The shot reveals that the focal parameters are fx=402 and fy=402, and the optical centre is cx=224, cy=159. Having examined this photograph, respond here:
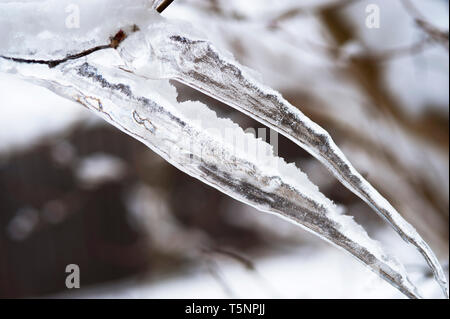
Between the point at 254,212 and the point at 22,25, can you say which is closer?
the point at 22,25

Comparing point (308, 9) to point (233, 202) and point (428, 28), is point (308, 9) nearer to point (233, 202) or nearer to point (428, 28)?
point (428, 28)

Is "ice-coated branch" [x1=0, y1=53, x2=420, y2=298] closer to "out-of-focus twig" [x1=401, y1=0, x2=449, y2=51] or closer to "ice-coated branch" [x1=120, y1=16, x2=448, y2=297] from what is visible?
"ice-coated branch" [x1=120, y1=16, x2=448, y2=297]

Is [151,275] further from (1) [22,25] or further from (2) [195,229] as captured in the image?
(1) [22,25]

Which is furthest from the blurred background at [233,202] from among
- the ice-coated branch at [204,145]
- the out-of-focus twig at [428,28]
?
the ice-coated branch at [204,145]

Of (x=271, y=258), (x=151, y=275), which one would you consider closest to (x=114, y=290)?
(x=151, y=275)

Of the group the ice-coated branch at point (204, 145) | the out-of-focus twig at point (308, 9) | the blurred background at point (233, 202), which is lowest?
the ice-coated branch at point (204, 145)

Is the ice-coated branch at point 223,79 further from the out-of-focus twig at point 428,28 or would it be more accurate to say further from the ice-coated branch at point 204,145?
the out-of-focus twig at point 428,28

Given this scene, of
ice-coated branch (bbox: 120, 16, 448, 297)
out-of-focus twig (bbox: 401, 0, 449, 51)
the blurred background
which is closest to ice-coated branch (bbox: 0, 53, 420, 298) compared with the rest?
ice-coated branch (bbox: 120, 16, 448, 297)

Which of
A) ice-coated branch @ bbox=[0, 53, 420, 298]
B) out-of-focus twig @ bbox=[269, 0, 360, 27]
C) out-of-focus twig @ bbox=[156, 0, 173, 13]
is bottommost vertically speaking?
ice-coated branch @ bbox=[0, 53, 420, 298]
